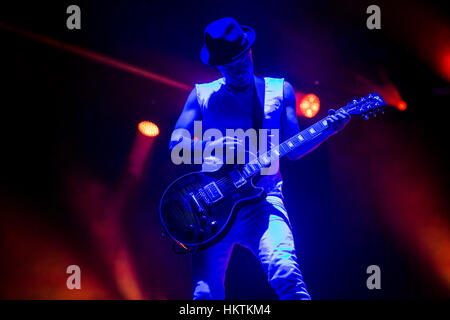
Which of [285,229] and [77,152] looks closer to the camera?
[285,229]

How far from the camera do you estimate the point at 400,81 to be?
3.77 m

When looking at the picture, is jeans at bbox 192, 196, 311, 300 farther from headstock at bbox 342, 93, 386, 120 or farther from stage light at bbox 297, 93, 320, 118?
stage light at bbox 297, 93, 320, 118

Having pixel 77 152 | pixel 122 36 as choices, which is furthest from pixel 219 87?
pixel 77 152

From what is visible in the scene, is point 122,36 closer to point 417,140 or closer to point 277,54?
point 277,54

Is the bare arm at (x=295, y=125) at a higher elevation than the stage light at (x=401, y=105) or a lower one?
lower

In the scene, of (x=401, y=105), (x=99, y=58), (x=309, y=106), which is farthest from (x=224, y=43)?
(x=401, y=105)

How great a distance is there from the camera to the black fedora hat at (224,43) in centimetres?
263

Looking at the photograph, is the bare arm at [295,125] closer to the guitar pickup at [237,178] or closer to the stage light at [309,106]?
the guitar pickup at [237,178]

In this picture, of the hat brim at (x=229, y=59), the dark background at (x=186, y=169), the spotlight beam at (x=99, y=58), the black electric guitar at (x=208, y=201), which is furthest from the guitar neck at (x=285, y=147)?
the spotlight beam at (x=99, y=58)

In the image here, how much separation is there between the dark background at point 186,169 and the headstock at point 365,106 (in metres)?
1.02

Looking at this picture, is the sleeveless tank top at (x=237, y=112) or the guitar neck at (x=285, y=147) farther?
the sleeveless tank top at (x=237, y=112)

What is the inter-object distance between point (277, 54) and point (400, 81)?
1421mm

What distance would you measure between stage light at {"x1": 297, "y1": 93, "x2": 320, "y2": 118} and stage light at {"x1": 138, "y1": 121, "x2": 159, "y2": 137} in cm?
169
